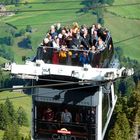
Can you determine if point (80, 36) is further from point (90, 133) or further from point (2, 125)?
point (2, 125)

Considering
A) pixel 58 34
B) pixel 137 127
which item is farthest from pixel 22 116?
pixel 58 34

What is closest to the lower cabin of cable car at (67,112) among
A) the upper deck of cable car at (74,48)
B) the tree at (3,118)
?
the upper deck of cable car at (74,48)

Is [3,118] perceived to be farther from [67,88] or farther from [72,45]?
[67,88]

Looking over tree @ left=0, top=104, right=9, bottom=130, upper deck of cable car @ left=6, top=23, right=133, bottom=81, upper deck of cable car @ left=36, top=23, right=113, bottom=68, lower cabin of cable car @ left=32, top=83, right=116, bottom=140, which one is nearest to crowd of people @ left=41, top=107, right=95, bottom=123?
lower cabin of cable car @ left=32, top=83, right=116, bottom=140

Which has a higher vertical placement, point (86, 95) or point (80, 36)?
point (80, 36)

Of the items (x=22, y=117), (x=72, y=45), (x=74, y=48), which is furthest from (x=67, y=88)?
(x=22, y=117)

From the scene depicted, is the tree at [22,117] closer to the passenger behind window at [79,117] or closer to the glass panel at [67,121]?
the glass panel at [67,121]

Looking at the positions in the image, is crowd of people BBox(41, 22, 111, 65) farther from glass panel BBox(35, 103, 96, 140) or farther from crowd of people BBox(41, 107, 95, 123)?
crowd of people BBox(41, 107, 95, 123)
